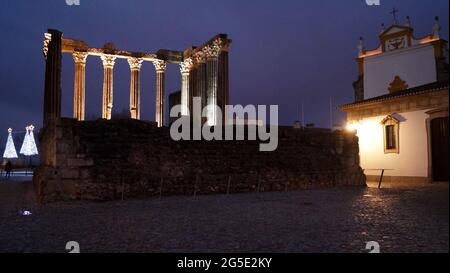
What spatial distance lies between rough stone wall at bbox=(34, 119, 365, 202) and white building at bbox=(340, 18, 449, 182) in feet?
11.3

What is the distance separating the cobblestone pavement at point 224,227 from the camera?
5281 millimetres

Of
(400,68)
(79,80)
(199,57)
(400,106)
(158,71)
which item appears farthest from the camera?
(400,68)

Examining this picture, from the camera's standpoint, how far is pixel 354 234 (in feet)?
19.4

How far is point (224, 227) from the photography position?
6.85 metres

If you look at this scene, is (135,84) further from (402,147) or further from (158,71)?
(402,147)

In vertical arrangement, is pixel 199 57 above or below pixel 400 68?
above

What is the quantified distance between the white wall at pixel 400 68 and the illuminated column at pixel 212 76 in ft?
44.5

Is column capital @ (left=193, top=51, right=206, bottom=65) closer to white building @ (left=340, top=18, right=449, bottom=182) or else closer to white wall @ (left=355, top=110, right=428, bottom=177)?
white building @ (left=340, top=18, right=449, bottom=182)

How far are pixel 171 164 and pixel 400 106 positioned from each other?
13942 mm

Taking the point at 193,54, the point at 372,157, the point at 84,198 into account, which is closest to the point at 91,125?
the point at 84,198

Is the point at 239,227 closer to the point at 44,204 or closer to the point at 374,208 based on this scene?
the point at 374,208

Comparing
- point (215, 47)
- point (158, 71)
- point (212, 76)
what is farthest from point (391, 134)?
point (158, 71)

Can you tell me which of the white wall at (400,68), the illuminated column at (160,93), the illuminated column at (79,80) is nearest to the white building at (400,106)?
the white wall at (400,68)
